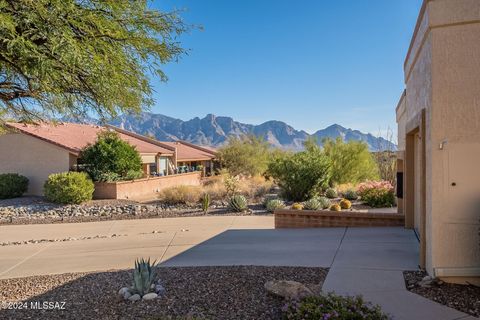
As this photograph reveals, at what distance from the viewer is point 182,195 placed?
18656 millimetres

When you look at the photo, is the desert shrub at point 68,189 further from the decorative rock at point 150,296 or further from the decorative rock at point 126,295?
the decorative rock at point 150,296

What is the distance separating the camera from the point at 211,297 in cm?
530

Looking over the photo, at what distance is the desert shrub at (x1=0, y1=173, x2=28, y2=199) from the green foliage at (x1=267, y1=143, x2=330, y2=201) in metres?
14.4

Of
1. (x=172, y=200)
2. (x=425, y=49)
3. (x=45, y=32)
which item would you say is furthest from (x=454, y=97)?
(x=172, y=200)

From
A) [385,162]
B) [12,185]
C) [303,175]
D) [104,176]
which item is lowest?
[12,185]

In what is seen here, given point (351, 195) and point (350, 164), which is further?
point (350, 164)

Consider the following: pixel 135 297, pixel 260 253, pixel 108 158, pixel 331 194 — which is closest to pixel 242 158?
pixel 108 158

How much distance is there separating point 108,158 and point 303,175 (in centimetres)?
1135

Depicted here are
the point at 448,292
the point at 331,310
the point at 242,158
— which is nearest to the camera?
the point at 331,310

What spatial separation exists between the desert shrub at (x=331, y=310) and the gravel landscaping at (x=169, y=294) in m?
0.45

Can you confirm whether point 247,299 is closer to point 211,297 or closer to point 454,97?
point 211,297

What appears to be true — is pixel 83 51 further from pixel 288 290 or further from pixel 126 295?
pixel 288 290

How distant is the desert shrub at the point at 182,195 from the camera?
18.5m

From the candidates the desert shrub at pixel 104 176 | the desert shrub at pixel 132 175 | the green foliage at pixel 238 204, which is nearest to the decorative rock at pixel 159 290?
the green foliage at pixel 238 204
